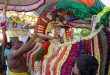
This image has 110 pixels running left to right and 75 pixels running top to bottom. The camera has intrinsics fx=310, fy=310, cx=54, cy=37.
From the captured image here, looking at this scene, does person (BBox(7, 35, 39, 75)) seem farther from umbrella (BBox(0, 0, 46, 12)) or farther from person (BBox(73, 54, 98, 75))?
person (BBox(73, 54, 98, 75))

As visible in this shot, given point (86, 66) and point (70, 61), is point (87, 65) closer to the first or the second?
point (86, 66)

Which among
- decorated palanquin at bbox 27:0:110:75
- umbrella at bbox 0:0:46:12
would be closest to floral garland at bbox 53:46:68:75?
decorated palanquin at bbox 27:0:110:75

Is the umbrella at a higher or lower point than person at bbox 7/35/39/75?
higher

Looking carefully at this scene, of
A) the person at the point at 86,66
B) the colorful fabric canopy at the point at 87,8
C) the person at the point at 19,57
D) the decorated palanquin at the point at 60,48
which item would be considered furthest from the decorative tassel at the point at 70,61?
the person at the point at 86,66

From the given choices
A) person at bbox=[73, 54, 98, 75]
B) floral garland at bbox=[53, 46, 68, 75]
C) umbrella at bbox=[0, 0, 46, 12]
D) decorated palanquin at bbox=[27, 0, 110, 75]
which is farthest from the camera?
umbrella at bbox=[0, 0, 46, 12]

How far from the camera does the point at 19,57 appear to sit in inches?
173

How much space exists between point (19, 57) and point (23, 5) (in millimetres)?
1055

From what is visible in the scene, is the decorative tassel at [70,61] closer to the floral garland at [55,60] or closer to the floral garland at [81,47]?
the floral garland at [81,47]

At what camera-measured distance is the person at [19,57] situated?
4.23 metres

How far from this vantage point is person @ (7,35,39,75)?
4234 millimetres

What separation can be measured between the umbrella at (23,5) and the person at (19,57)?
75 cm

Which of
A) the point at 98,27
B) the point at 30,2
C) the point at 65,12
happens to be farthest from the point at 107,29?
the point at 30,2

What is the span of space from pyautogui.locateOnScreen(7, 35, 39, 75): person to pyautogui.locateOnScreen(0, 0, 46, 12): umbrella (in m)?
0.75

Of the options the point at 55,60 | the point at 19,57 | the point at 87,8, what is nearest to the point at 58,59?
the point at 55,60
